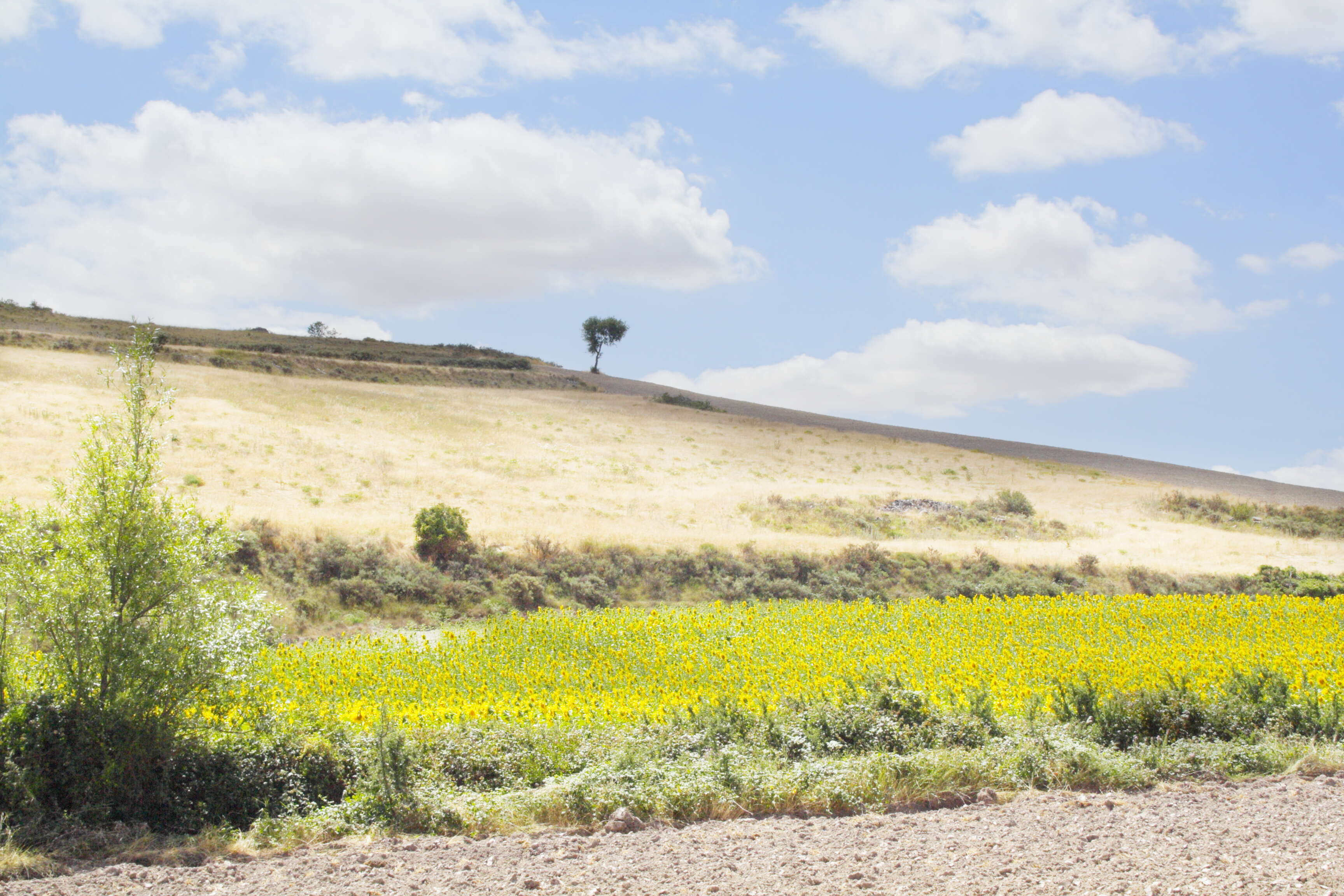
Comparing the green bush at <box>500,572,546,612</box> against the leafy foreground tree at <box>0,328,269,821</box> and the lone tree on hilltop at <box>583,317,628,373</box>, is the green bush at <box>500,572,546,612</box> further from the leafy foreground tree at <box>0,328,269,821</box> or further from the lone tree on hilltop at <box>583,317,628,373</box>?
the lone tree on hilltop at <box>583,317,628,373</box>

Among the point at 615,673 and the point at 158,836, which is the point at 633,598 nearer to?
the point at 615,673

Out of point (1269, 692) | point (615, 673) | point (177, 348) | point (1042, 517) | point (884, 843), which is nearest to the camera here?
point (884, 843)

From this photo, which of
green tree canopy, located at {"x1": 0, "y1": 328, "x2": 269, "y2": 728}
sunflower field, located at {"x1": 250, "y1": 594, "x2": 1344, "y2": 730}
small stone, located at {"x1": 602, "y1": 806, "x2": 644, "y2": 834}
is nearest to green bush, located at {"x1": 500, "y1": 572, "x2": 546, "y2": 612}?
sunflower field, located at {"x1": 250, "y1": 594, "x2": 1344, "y2": 730}

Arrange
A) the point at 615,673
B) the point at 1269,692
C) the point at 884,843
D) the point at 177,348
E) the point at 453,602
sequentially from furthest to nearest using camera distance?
1. the point at 177,348
2. the point at 453,602
3. the point at 615,673
4. the point at 1269,692
5. the point at 884,843

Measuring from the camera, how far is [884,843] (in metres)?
7.02

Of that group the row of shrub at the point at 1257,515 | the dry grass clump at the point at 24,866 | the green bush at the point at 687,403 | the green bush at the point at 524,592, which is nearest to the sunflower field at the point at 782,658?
the dry grass clump at the point at 24,866

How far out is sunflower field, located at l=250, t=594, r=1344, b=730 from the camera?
11148 millimetres

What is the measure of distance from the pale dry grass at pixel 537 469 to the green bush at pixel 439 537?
1376 mm

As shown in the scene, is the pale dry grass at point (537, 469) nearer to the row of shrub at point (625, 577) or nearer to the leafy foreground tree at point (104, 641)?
the row of shrub at point (625, 577)

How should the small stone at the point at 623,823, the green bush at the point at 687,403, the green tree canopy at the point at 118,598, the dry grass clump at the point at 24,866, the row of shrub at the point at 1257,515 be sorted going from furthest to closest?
the green bush at the point at 687,403, the row of shrub at the point at 1257,515, the green tree canopy at the point at 118,598, the small stone at the point at 623,823, the dry grass clump at the point at 24,866

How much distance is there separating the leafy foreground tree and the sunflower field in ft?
3.00

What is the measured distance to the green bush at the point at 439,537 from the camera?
78.8 ft

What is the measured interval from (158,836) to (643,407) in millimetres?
58391

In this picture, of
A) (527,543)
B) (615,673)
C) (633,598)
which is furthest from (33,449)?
(615,673)
